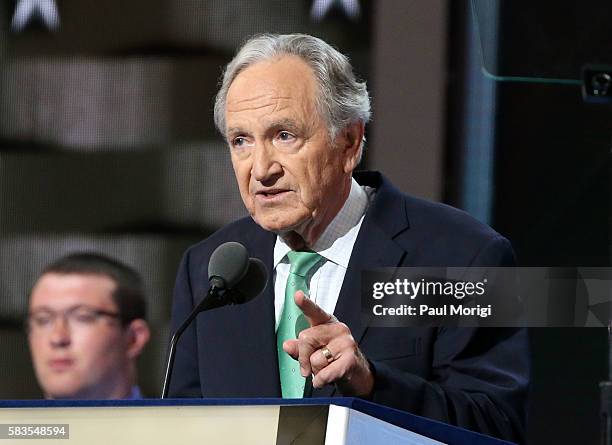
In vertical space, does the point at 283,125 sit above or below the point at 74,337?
above

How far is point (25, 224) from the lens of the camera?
9.37 ft

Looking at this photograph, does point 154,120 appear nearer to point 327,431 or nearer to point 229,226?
point 229,226

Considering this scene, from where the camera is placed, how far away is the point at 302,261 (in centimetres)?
236

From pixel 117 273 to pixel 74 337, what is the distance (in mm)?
178

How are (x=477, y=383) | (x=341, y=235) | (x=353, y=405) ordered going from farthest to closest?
(x=341, y=235) → (x=477, y=383) → (x=353, y=405)

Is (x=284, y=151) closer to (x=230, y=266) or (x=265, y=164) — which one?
(x=265, y=164)

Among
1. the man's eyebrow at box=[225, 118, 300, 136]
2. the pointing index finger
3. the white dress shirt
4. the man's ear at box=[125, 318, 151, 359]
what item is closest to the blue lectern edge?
the pointing index finger

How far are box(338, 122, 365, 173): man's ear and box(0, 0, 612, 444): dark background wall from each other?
0.13 meters

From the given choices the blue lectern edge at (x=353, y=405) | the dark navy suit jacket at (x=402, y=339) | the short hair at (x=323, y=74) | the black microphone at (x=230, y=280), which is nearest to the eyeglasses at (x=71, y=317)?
the dark navy suit jacket at (x=402, y=339)

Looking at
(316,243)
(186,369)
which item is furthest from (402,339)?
(186,369)

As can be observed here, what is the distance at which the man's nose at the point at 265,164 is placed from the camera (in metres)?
2.36

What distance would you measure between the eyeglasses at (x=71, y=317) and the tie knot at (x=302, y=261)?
653mm

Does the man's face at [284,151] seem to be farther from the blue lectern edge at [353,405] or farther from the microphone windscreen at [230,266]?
the blue lectern edge at [353,405]

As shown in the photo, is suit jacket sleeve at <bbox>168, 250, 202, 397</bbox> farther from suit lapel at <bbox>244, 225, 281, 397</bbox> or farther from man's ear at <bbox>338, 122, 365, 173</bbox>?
man's ear at <bbox>338, 122, 365, 173</bbox>
